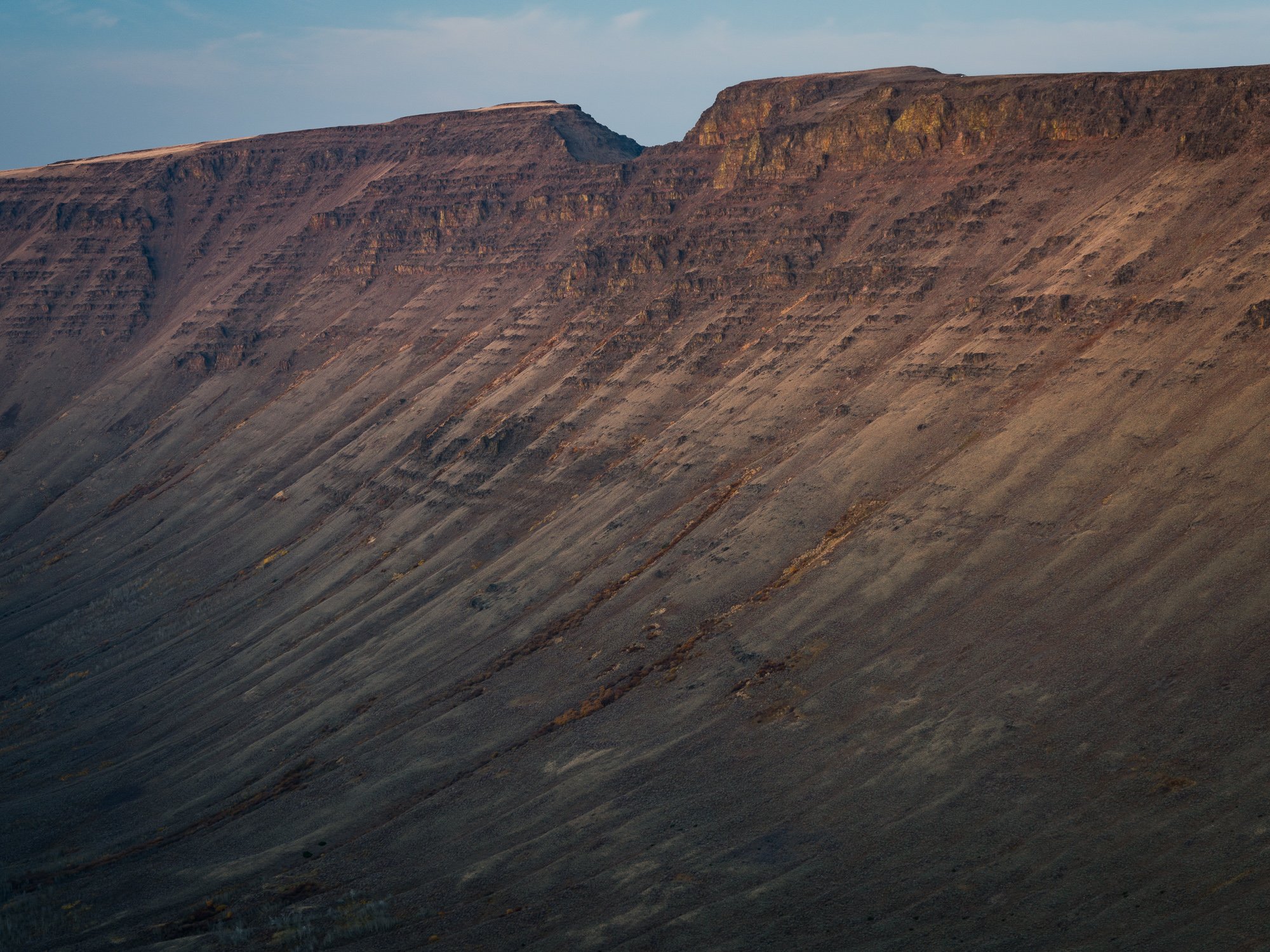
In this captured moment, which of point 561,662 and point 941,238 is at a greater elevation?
point 941,238

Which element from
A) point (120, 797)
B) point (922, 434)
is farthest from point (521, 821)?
point (922, 434)

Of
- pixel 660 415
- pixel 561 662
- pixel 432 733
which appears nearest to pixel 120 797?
pixel 432 733

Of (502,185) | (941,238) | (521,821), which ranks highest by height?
(502,185)

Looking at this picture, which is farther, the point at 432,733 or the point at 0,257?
the point at 0,257

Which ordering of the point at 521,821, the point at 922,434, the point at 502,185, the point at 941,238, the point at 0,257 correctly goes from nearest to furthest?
the point at 521,821 < the point at 922,434 < the point at 941,238 < the point at 502,185 < the point at 0,257

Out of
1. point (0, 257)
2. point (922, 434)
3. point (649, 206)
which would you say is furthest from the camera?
point (0, 257)

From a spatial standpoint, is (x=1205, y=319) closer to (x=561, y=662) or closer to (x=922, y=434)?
(x=922, y=434)
